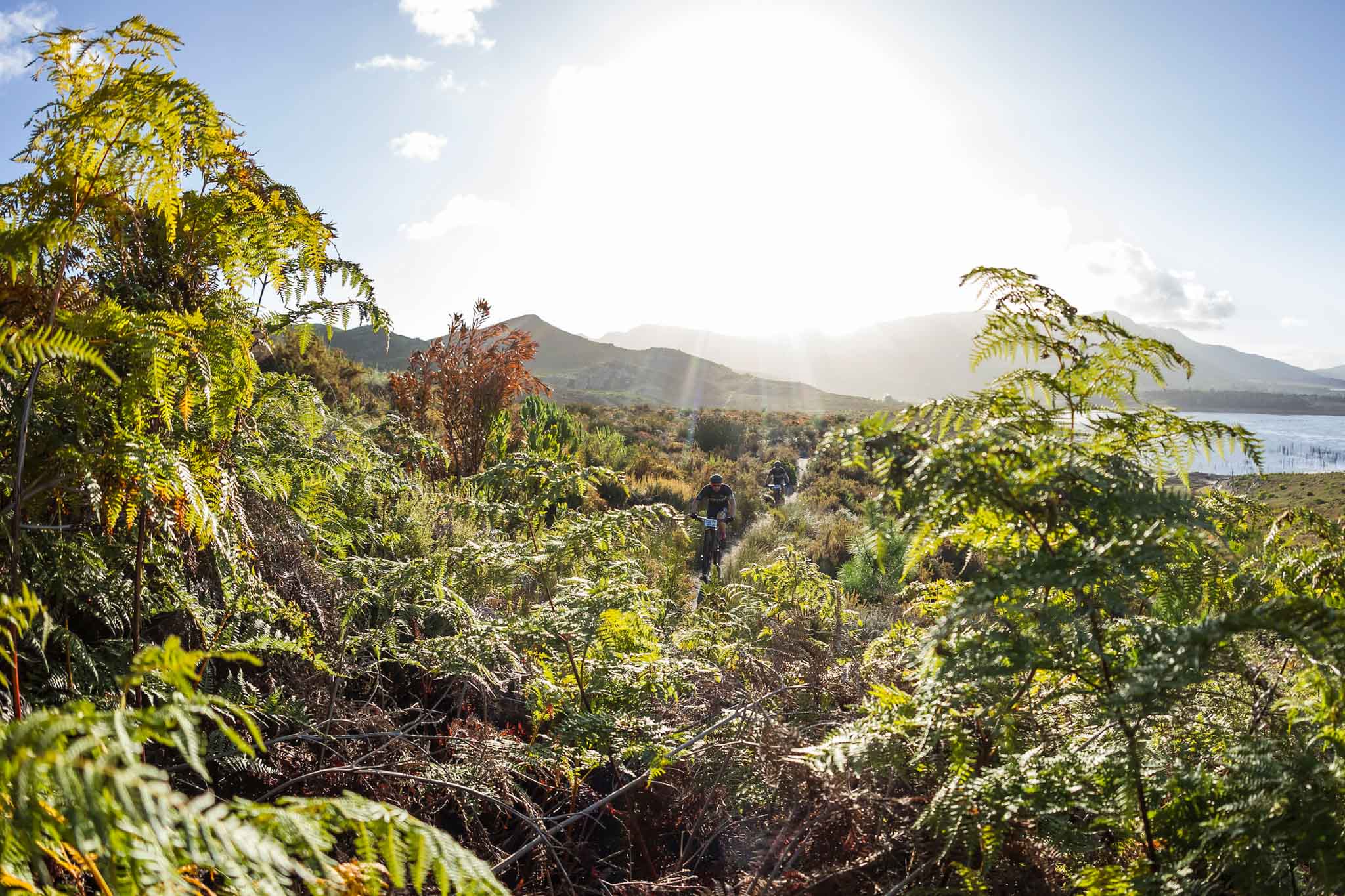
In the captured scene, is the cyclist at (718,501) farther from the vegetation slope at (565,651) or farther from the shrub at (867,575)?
the vegetation slope at (565,651)

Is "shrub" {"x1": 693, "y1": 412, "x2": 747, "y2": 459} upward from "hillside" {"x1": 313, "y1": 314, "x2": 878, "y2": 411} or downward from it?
downward

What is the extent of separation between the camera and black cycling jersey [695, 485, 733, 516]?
8445 millimetres

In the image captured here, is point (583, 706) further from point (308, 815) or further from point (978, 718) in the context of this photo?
point (308, 815)

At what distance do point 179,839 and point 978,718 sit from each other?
4.77 ft

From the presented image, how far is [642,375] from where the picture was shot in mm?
88562

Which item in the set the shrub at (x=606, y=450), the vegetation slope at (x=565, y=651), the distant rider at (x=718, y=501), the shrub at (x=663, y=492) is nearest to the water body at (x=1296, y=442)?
the shrub at (x=663, y=492)

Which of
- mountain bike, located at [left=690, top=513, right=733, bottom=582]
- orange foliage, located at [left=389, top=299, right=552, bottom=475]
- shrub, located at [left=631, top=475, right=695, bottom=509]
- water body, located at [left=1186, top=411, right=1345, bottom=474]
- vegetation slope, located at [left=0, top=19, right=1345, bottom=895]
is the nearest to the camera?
vegetation slope, located at [left=0, top=19, right=1345, bottom=895]

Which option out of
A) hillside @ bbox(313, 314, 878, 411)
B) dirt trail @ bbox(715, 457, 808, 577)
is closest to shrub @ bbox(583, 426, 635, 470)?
dirt trail @ bbox(715, 457, 808, 577)

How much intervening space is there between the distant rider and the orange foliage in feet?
8.01

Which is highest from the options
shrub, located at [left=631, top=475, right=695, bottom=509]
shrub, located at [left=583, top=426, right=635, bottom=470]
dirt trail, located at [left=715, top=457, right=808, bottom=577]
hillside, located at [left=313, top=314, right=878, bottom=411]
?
hillside, located at [left=313, top=314, right=878, bottom=411]

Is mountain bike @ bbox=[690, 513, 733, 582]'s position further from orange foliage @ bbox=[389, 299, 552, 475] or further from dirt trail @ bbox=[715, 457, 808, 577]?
orange foliage @ bbox=[389, 299, 552, 475]

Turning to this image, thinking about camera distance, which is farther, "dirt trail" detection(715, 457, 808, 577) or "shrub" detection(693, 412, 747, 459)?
"shrub" detection(693, 412, 747, 459)

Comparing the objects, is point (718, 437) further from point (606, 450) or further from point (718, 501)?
point (718, 501)

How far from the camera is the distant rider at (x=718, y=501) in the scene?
8.44 metres
